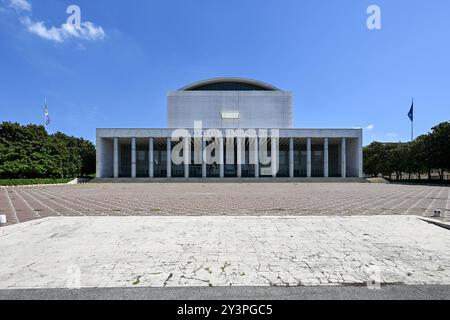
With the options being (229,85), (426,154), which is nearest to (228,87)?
(229,85)

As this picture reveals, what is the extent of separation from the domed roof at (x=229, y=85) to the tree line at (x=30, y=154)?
3129 cm

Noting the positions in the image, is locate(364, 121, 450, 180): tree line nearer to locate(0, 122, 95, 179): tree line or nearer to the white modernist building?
the white modernist building

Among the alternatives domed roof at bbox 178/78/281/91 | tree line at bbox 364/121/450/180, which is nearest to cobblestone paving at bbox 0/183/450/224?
tree line at bbox 364/121/450/180

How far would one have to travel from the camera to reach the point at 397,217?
9.27 m

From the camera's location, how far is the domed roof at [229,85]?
6375cm

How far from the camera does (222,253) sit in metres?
5.48

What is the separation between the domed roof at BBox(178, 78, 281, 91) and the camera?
63.8 meters

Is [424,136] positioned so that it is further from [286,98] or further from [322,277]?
[322,277]

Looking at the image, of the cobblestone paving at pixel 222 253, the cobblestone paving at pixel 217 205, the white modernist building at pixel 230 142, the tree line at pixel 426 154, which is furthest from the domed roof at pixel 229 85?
the cobblestone paving at pixel 222 253

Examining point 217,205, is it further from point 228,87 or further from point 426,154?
point 228,87

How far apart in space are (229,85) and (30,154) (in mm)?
43996

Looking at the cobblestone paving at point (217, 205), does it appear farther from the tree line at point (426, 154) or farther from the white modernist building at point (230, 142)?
the white modernist building at point (230, 142)
